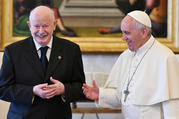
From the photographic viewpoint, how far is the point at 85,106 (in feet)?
14.5

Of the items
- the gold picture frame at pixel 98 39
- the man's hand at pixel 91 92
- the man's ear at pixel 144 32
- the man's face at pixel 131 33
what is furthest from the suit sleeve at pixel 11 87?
the gold picture frame at pixel 98 39

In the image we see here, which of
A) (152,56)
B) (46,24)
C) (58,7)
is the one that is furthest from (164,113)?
(58,7)

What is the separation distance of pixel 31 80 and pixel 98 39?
7.03ft

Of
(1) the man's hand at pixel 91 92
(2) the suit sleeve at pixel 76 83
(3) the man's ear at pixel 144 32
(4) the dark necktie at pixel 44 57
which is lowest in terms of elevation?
(1) the man's hand at pixel 91 92

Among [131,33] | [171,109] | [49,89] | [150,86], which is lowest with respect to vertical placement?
[171,109]

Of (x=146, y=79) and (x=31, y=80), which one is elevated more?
(x=31, y=80)

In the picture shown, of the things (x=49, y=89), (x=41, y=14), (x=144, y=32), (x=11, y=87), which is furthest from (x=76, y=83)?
(x=144, y=32)

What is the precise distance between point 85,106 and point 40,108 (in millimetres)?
2188

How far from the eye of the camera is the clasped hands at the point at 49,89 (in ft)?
7.10

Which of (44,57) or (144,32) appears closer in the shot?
(44,57)

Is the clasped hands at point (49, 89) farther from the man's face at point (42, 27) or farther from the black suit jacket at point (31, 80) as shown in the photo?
the man's face at point (42, 27)

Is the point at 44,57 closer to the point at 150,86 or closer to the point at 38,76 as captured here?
the point at 38,76

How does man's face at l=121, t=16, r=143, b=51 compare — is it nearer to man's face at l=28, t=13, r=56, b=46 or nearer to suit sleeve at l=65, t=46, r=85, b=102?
suit sleeve at l=65, t=46, r=85, b=102

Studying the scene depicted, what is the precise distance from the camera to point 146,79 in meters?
2.52
